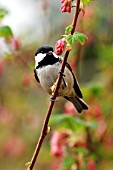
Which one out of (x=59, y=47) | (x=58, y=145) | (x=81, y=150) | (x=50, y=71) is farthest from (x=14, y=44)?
(x=59, y=47)

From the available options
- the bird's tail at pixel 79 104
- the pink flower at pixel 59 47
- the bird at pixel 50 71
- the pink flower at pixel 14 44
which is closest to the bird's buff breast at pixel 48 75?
the bird at pixel 50 71

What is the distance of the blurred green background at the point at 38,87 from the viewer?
3461 millimetres

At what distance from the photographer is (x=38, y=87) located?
3977 mm

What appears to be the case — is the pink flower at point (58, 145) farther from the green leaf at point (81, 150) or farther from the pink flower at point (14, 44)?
the pink flower at point (14, 44)

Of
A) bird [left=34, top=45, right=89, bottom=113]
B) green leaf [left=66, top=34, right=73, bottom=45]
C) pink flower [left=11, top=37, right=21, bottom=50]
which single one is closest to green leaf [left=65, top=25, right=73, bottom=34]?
green leaf [left=66, top=34, right=73, bottom=45]

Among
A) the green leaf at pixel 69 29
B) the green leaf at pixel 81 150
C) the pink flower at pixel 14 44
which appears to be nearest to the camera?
the green leaf at pixel 69 29

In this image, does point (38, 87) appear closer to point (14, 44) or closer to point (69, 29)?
point (14, 44)

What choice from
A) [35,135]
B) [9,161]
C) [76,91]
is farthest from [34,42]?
[76,91]

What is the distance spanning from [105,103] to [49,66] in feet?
3.81

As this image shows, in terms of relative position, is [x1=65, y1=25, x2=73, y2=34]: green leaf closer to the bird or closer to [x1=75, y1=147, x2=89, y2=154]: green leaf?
the bird

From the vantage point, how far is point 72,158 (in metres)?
2.70

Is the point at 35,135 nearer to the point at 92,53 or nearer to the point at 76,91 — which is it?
the point at 92,53

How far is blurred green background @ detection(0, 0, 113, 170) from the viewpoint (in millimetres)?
3461

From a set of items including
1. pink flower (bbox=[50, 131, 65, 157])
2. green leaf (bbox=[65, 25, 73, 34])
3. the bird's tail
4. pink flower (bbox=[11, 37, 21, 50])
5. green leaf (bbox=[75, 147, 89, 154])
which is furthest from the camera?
pink flower (bbox=[11, 37, 21, 50])
